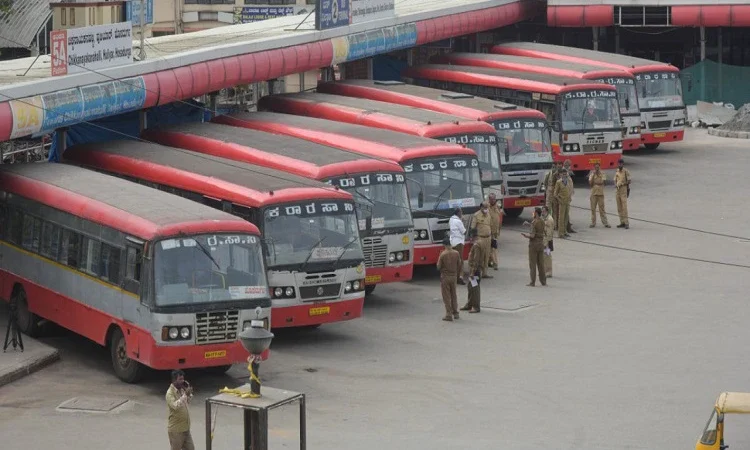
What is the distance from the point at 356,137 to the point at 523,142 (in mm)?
5691

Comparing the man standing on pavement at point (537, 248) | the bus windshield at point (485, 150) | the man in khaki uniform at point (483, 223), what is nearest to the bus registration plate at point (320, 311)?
the man in khaki uniform at point (483, 223)

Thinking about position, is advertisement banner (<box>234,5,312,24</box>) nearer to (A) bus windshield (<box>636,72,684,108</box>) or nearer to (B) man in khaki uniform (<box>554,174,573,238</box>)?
(A) bus windshield (<box>636,72,684,108</box>)

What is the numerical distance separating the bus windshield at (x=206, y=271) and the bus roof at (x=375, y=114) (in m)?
11.2

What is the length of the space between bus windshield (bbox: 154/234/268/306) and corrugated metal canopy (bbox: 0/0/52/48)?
36406mm

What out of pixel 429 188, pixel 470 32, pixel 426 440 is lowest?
pixel 426 440

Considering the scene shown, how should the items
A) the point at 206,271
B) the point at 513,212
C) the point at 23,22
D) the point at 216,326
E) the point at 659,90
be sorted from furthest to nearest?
the point at 23,22 < the point at 659,90 < the point at 513,212 < the point at 206,271 < the point at 216,326

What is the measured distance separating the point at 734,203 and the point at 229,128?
13.5m

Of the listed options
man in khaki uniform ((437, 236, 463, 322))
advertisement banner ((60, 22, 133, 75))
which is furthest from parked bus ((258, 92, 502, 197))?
man in khaki uniform ((437, 236, 463, 322))

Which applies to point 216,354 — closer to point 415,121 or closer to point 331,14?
point 415,121

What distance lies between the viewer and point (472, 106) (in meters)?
37.0

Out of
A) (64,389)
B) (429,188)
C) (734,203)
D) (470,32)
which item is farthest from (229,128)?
(470,32)

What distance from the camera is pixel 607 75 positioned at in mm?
43219

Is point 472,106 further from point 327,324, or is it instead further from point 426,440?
point 426,440

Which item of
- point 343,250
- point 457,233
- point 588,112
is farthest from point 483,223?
point 588,112
